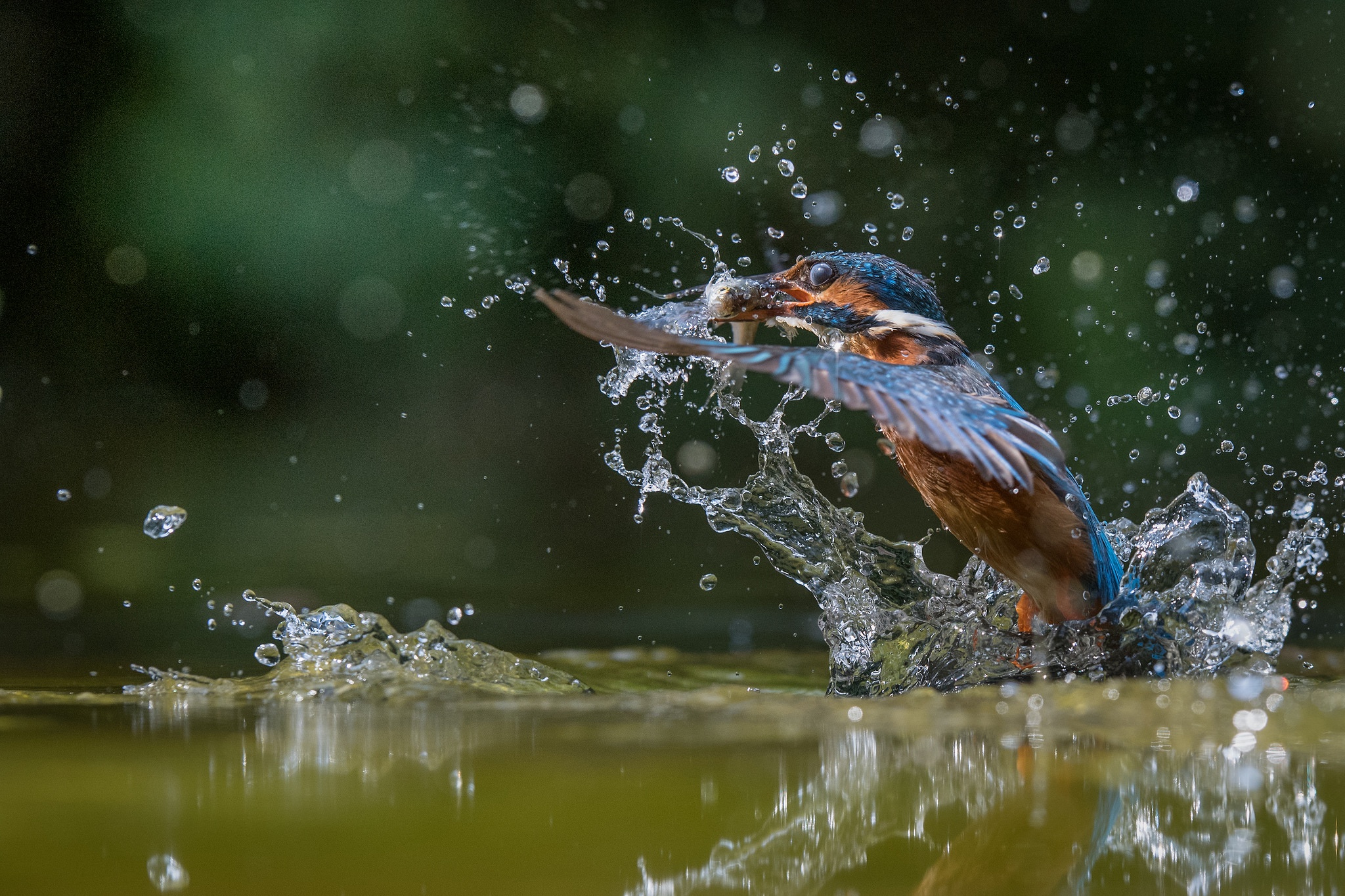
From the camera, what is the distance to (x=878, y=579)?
2812mm

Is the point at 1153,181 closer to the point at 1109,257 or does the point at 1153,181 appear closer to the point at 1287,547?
the point at 1109,257

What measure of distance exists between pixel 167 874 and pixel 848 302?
191 centimetres

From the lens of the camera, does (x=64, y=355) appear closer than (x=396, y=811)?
No

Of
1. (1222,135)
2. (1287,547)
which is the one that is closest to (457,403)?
(1222,135)

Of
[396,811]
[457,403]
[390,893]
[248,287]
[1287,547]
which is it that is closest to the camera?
[390,893]

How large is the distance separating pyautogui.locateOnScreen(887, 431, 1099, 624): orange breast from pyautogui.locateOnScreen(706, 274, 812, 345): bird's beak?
37cm

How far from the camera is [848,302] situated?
2.63m

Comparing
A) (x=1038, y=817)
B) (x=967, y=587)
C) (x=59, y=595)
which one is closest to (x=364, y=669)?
(x=967, y=587)

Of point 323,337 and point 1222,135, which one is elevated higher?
point 1222,135

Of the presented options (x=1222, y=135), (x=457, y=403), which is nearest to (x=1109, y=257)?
(x=1222, y=135)

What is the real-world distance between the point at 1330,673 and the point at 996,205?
385 cm

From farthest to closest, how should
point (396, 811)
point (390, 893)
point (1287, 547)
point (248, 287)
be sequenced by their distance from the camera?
point (248, 287) → point (1287, 547) → point (396, 811) → point (390, 893)

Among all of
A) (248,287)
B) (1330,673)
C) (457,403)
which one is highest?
(248,287)

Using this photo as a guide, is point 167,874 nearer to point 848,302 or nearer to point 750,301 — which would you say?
point 750,301
